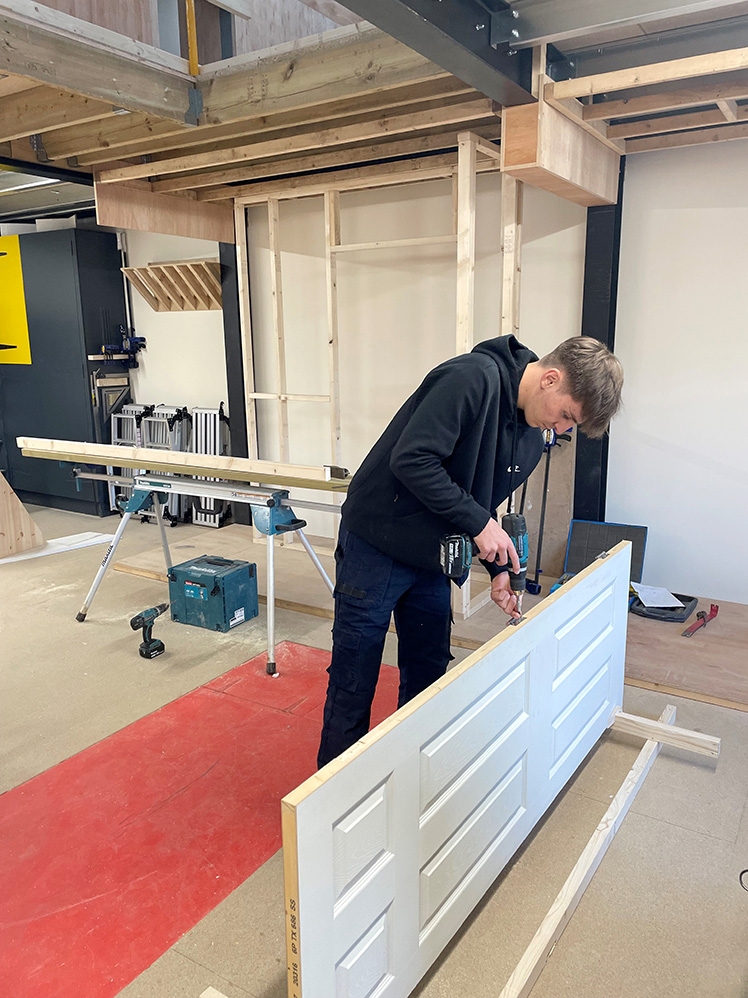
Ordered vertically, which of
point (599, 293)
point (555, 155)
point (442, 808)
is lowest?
point (442, 808)

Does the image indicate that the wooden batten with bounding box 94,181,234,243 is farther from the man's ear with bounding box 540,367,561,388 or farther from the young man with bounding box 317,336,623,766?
the man's ear with bounding box 540,367,561,388

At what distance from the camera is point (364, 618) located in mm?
1973

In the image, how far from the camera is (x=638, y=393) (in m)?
4.03

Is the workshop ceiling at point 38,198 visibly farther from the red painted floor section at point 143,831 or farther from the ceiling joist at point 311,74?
the red painted floor section at point 143,831

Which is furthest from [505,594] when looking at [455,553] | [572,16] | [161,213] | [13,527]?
[13,527]

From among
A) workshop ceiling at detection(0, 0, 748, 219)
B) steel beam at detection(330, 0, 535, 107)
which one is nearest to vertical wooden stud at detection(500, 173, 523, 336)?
workshop ceiling at detection(0, 0, 748, 219)

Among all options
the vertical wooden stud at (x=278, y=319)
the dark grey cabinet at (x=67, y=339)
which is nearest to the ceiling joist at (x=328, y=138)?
the vertical wooden stud at (x=278, y=319)

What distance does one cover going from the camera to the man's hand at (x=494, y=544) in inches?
70.7

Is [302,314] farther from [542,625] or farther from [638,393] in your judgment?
[542,625]

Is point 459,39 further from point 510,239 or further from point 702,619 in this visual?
point 702,619

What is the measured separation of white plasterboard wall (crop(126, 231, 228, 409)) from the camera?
229 inches

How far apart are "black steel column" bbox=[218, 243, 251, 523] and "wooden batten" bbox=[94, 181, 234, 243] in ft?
0.64

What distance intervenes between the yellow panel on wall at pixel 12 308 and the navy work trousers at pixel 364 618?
18.0ft

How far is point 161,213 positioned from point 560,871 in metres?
4.43
